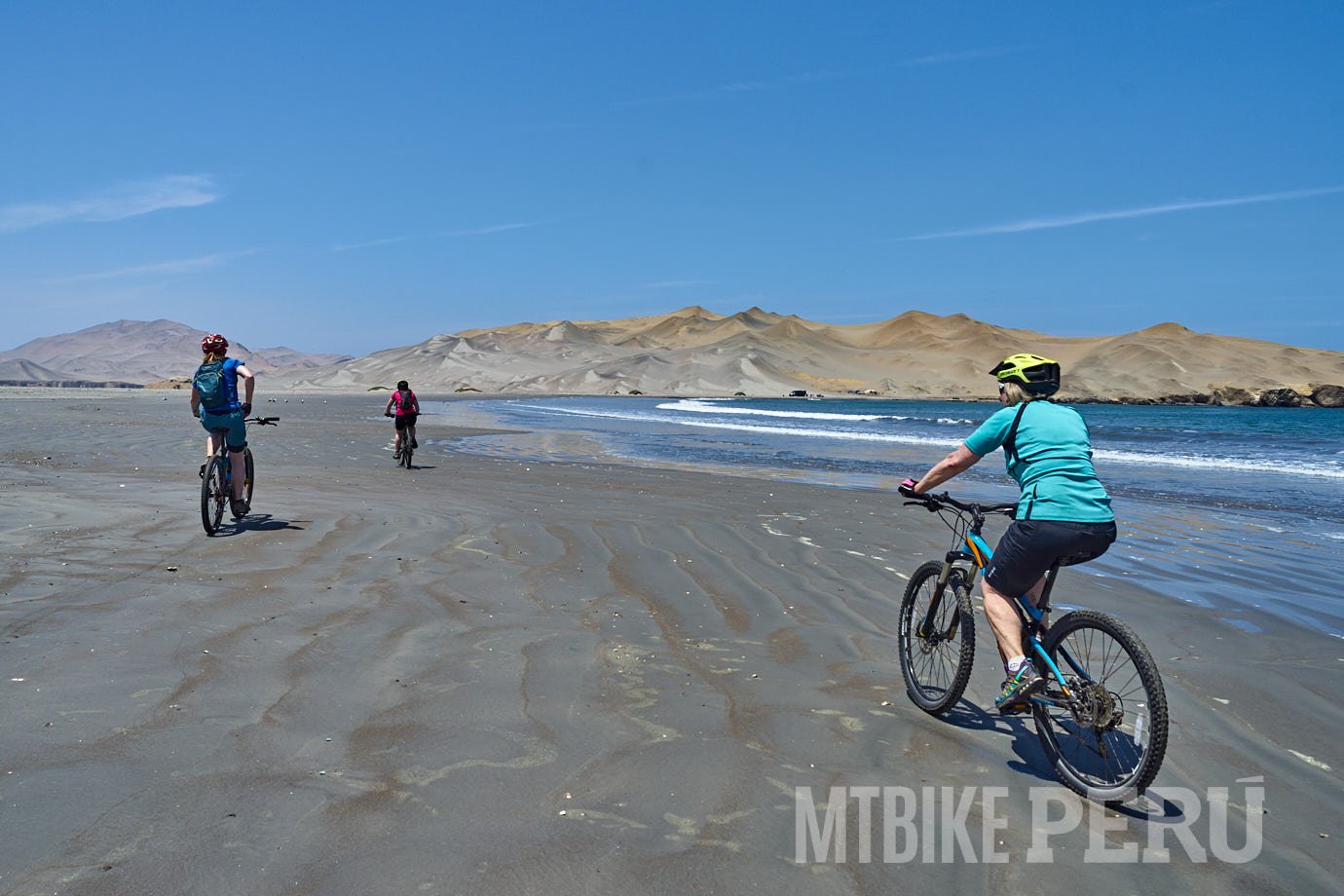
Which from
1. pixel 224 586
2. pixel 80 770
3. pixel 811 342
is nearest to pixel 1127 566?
pixel 224 586

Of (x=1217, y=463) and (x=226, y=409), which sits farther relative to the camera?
(x=1217, y=463)

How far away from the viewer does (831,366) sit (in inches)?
6732

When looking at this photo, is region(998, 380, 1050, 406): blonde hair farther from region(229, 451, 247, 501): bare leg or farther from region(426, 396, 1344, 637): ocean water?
region(229, 451, 247, 501): bare leg

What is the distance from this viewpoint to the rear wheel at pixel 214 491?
846 centimetres

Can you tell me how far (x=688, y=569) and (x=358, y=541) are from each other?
122 inches

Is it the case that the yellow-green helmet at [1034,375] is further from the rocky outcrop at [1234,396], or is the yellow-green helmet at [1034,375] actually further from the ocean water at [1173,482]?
the rocky outcrop at [1234,396]

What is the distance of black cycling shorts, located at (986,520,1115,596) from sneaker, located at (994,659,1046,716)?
35 centimetres

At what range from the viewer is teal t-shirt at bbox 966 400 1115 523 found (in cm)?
391

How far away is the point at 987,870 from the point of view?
3047 millimetres

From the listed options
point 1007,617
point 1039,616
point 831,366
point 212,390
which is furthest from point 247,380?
point 831,366

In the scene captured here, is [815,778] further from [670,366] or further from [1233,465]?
[670,366]

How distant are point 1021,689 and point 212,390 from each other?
8160 mm

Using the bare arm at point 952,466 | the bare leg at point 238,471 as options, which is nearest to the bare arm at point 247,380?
the bare leg at point 238,471

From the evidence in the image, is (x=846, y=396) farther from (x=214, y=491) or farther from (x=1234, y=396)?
(x=214, y=491)
